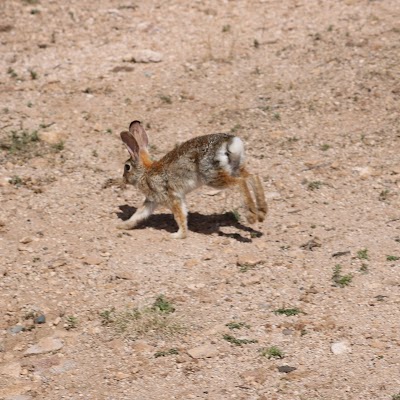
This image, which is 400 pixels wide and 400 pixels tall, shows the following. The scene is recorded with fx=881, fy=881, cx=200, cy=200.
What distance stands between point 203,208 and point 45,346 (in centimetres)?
308

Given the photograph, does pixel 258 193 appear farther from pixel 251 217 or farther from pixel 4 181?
pixel 4 181

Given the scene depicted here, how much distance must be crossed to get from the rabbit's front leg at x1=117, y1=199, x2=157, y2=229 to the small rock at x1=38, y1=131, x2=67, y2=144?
197cm

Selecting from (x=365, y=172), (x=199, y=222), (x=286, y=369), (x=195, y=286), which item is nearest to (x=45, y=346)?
(x=195, y=286)

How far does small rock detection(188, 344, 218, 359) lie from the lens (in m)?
6.85

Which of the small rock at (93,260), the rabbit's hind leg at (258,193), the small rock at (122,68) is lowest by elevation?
the small rock at (93,260)

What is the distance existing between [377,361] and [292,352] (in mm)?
651

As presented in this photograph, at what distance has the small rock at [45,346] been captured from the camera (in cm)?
700

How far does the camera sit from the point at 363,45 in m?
12.7

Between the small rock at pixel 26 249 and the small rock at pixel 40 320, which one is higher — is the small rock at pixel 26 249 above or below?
above

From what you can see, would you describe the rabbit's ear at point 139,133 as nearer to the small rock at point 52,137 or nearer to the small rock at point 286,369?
the small rock at point 52,137

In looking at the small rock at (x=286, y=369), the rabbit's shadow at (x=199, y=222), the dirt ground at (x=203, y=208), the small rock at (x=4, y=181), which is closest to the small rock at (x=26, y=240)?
the dirt ground at (x=203, y=208)

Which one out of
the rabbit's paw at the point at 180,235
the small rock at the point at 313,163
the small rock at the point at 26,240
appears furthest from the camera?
the small rock at the point at 313,163

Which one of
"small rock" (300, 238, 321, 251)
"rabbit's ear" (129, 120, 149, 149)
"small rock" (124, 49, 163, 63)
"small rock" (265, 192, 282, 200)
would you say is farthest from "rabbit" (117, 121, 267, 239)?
"small rock" (124, 49, 163, 63)

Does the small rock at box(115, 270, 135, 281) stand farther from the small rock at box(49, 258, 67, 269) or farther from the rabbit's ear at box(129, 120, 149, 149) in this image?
→ the rabbit's ear at box(129, 120, 149, 149)
